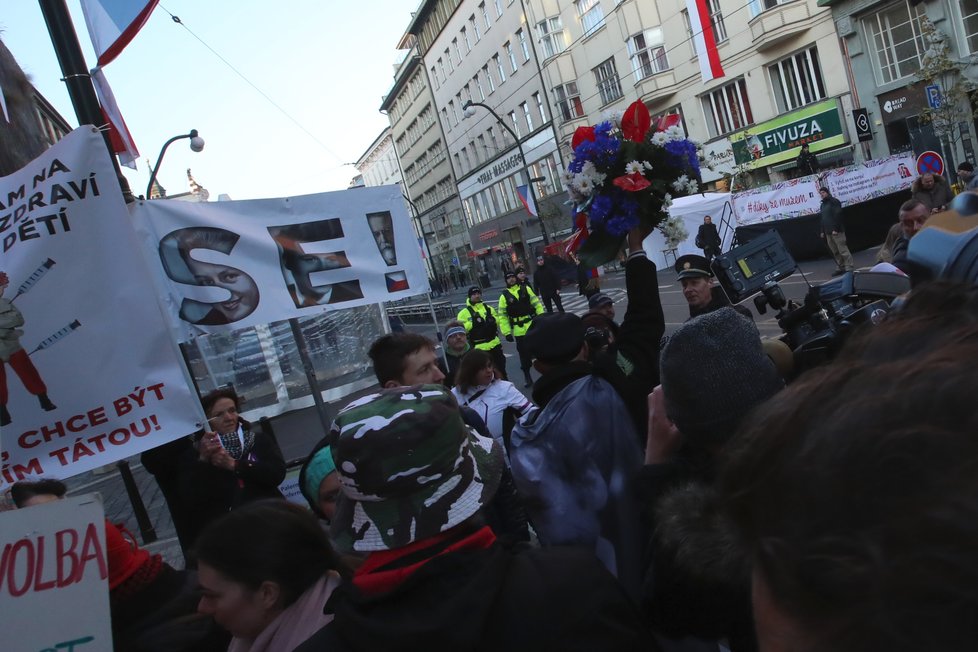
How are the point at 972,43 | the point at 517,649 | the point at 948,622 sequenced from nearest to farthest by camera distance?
the point at 948,622, the point at 517,649, the point at 972,43

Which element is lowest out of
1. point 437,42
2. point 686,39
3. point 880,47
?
point 880,47

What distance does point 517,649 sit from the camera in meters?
1.29

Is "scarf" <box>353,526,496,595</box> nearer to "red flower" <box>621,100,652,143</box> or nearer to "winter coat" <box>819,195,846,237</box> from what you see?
"red flower" <box>621,100,652,143</box>

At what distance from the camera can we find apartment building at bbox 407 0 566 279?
41.3 metres

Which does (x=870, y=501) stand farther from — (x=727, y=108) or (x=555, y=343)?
→ (x=727, y=108)

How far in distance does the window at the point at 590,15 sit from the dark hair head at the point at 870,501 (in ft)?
118

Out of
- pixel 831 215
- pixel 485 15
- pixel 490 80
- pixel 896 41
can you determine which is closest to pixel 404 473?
pixel 831 215

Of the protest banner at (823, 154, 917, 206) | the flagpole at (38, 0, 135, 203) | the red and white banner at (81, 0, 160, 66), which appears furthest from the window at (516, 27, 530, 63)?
the flagpole at (38, 0, 135, 203)

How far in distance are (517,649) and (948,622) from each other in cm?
88

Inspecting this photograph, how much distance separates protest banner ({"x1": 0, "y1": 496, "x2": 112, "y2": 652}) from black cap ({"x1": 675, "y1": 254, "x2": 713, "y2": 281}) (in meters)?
3.74

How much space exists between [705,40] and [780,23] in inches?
123

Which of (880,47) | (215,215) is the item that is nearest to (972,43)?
(880,47)

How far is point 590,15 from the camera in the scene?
3472 centimetres

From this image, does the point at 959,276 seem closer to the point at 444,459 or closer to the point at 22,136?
the point at 444,459
